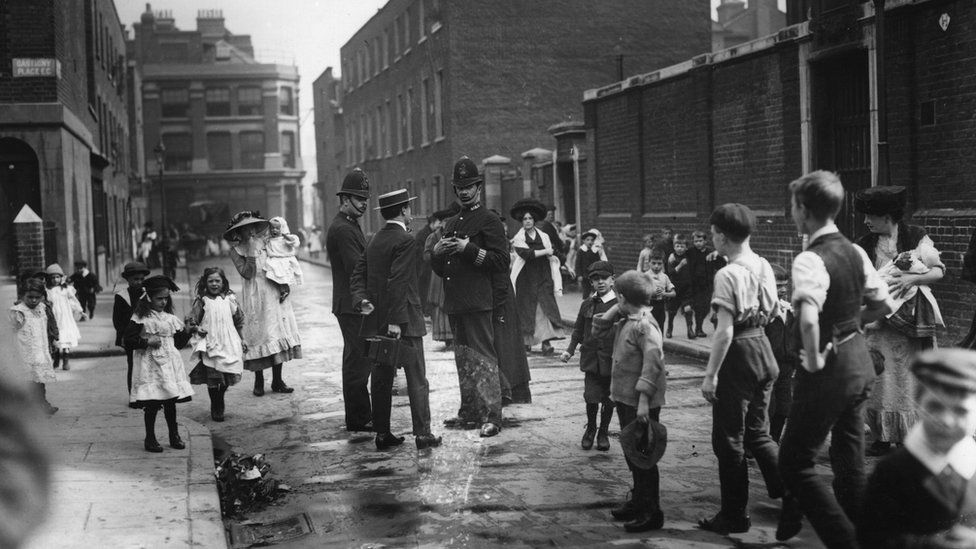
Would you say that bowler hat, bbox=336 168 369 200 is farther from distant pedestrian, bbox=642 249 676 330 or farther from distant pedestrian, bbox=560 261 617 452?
distant pedestrian, bbox=642 249 676 330

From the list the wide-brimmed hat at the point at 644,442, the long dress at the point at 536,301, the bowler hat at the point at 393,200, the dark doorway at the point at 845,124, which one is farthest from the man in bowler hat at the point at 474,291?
the dark doorway at the point at 845,124

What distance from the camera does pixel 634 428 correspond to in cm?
564

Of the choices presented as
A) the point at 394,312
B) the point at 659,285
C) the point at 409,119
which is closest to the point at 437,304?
the point at 659,285

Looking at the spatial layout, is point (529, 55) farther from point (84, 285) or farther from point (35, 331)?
point (35, 331)

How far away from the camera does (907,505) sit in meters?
3.54

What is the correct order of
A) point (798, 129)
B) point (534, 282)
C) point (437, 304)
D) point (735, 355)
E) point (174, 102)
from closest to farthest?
point (735, 355)
point (534, 282)
point (437, 304)
point (798, 129)
point (174, 102)

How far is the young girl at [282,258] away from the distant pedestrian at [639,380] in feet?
15.7

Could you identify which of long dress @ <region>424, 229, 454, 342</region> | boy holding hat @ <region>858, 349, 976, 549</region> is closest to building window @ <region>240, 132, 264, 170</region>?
long dress @ <region>424, 229, 454, 342</region>

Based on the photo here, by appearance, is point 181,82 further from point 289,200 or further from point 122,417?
point 122,417

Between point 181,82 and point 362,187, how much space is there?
6554 centimetres

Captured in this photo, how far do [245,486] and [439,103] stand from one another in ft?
98.6

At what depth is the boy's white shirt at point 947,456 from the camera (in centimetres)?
345

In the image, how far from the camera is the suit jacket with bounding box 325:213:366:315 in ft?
28.3

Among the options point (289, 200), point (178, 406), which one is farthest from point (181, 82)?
point (178, 406)
